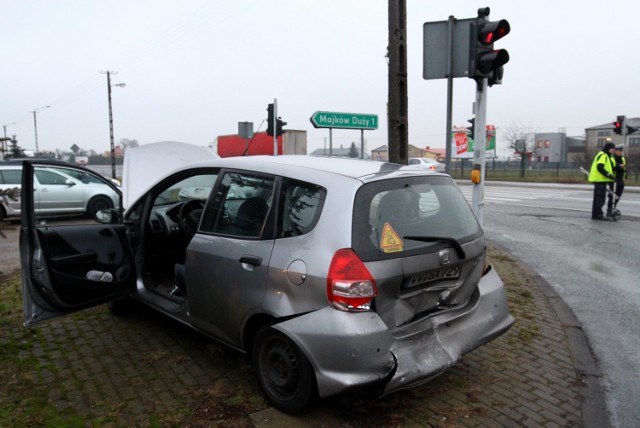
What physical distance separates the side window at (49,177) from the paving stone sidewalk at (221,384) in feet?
4.68

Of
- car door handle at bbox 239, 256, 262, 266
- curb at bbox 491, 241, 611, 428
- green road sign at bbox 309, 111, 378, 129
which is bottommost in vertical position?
curb at bbox 491, 241, 611, 428

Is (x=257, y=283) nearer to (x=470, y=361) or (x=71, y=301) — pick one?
(x=71, y=301)

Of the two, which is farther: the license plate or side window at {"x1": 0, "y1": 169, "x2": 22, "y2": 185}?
side window at {"x1": 0, "y1": 169, "x2": 22, "y2": 185}

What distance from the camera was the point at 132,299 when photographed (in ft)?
16.1

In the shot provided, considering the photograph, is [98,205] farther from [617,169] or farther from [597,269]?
[617,169]

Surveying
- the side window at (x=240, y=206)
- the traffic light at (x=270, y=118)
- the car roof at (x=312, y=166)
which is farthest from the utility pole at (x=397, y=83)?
the traffic light at (x=270, y=118)

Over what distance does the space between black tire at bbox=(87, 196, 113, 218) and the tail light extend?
7.80 feet

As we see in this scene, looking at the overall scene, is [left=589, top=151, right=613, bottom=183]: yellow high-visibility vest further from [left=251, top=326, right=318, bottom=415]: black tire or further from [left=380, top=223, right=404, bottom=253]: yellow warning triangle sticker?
[left=251, top=326, right=318, bottom=415]: black tire

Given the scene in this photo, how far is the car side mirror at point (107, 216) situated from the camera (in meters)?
4.20

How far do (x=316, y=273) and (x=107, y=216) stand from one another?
7.35 ft

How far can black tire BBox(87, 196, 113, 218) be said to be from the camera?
4227 millimetres

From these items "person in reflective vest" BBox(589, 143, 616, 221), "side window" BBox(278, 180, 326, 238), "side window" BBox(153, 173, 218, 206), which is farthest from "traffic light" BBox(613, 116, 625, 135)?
"side window" BBox(278, 180, 326, 238)

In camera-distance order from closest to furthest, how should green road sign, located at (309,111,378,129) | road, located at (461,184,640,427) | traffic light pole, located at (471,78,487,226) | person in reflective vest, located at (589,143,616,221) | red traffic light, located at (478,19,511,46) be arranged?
road, located at (461,184,640,427) < red traffic light, located at (478,19,511,46) < traffic light pole, located at (471,78,487,226) < green road sign, located at (309,111,378,129) < person in reflective vest, located at (589,143,616,221)

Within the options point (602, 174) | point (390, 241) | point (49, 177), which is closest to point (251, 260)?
point (390, 241)
